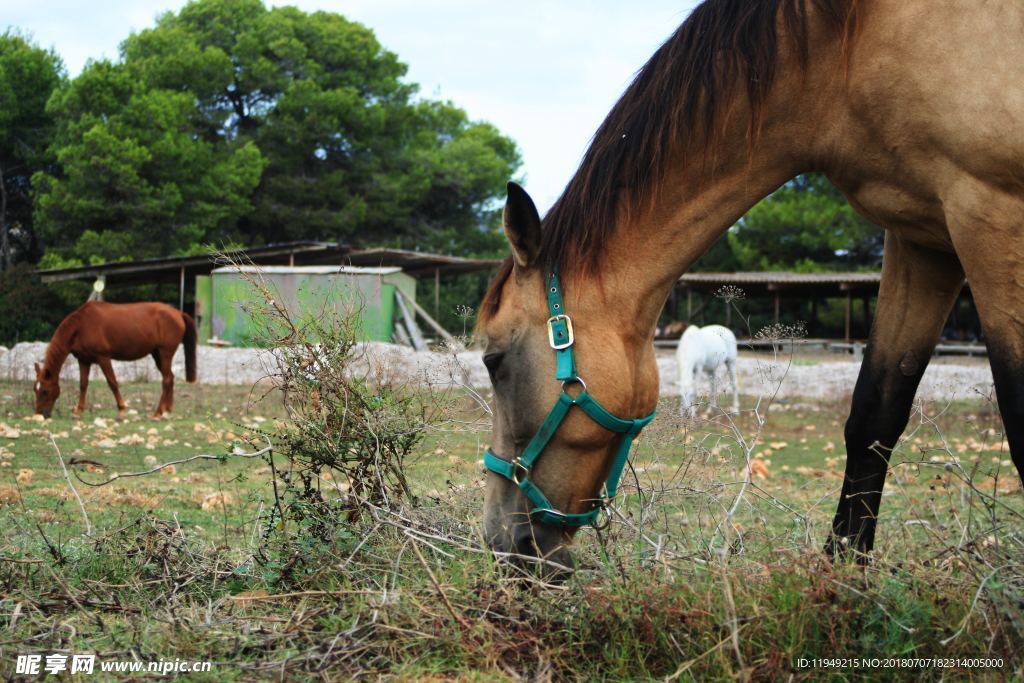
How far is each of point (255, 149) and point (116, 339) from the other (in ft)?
77.9

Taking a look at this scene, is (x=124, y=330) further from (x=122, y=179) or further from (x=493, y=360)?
(x=122, y=179)

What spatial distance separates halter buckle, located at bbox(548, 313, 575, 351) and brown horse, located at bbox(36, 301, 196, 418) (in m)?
8.61

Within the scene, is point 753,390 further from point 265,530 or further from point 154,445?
point 265,530

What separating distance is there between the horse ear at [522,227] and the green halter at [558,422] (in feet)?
0.32

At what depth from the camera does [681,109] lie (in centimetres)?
299

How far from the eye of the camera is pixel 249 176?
3378 centimetres

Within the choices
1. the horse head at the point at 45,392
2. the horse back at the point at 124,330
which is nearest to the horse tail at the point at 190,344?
the horse back at the point at 124,330

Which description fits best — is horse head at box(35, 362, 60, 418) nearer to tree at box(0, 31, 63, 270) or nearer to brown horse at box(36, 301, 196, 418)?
brown horse at box(36, 301, 196, 418)

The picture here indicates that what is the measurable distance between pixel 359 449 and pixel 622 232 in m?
1.43

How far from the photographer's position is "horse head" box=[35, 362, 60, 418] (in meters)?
10.1

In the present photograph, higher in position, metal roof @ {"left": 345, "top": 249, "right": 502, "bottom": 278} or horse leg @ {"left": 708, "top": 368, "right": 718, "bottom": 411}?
metal roof @ {"left": 345, "top": 249, "right": 502, "bottom": 278}

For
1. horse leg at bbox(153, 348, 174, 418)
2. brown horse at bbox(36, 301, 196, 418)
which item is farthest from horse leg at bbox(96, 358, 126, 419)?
horse leg at bbox(153, 348, 174, 418)

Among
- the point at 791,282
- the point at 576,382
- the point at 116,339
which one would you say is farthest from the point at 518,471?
the point at 791,282

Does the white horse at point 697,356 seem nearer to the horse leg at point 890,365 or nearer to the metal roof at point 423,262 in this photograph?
the horse leg at point 890,365
